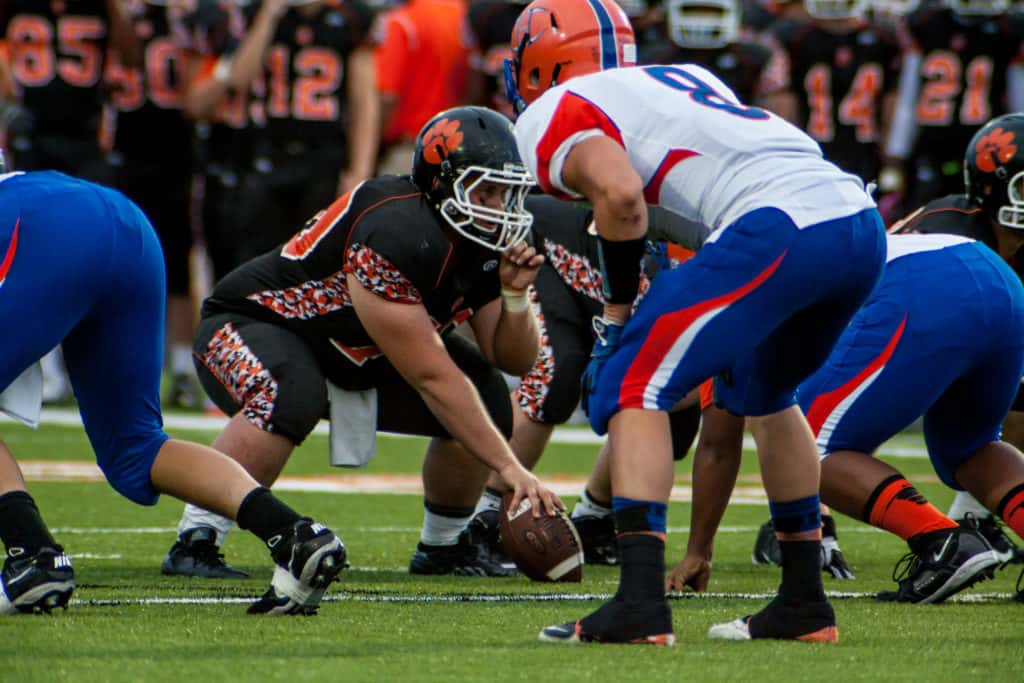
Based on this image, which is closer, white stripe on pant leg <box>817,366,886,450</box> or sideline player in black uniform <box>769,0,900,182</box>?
white stripe on pant leg <box>817,366,886,450</box>

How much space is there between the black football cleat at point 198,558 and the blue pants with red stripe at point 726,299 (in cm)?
171

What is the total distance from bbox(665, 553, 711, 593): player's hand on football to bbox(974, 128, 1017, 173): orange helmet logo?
1496 mm

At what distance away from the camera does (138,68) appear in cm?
1078

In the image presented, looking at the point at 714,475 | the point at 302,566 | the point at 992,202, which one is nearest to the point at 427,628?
the point at 302,566

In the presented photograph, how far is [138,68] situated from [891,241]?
22.1 ft

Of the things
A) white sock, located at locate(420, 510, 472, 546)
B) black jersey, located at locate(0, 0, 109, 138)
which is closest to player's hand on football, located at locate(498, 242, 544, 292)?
white sock, located at locate(420, 510, 472, 546)

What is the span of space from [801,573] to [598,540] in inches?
74.6

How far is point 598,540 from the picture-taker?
19.2 feet

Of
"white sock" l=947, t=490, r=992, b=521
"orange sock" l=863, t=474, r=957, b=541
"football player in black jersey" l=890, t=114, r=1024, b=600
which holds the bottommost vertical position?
→ "white sock" l=947, t=490, r=992, b=521

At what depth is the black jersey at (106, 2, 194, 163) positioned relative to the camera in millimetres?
10875

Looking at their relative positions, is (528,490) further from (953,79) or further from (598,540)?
(953,79)

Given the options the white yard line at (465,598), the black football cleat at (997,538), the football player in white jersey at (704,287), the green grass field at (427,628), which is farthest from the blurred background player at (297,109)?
the football player in white jersey at (704,287)

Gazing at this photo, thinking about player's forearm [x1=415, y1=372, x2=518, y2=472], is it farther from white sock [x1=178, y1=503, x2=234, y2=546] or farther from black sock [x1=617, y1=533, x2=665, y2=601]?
black sock [x1=617, y1=533, x2=665, y2=601]

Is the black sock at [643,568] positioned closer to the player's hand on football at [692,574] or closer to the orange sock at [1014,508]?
the player's hand on football at [692,574]
